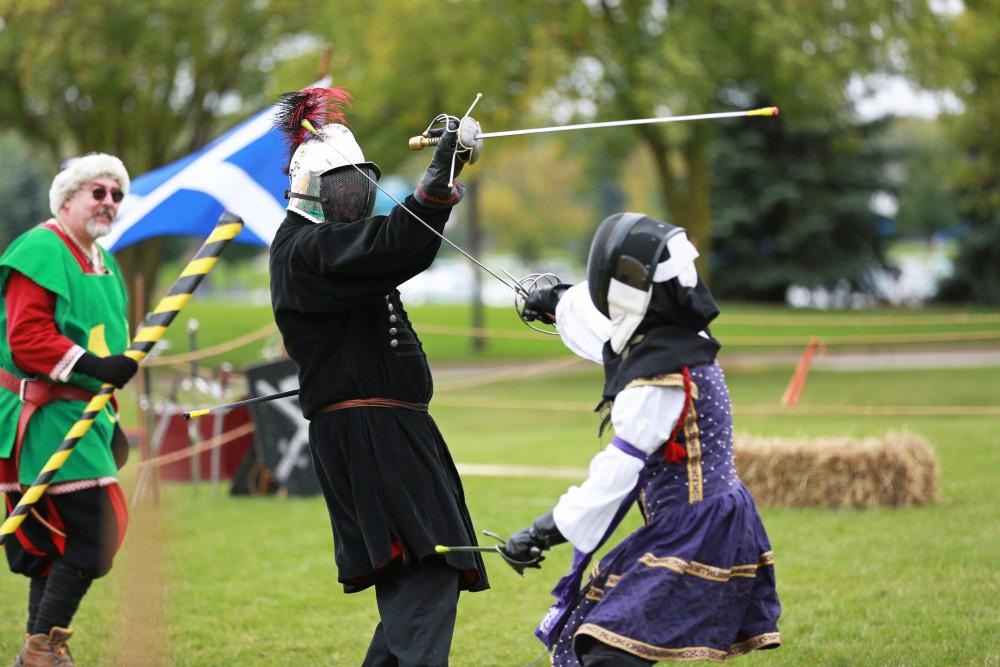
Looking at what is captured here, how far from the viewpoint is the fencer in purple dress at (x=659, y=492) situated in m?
3.47

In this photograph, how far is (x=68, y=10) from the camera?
2139 cm

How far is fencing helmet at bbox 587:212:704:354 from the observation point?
350cm

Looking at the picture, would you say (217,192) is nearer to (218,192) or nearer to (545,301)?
(218,192)

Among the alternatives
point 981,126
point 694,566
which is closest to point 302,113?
point 694,566

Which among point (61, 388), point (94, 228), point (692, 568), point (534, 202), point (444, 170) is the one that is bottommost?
point (692, 568)

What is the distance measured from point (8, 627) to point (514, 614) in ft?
8.11

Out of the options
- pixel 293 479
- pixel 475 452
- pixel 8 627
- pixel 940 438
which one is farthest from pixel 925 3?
pixel 8 627

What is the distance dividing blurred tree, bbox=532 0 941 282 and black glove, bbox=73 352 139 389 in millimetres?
12616

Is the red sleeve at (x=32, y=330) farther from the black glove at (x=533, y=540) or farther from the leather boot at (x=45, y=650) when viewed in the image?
the black glove at (x=533, y=540)

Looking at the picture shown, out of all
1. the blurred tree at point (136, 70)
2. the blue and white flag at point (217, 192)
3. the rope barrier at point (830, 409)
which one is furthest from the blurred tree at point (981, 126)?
the blue and white flag at point (217, 192)

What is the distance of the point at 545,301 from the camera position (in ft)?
12.7

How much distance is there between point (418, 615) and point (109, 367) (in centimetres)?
174

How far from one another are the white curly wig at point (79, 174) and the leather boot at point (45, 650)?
5.55 ft

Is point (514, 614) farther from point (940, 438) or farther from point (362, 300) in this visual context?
point (940, 438)
